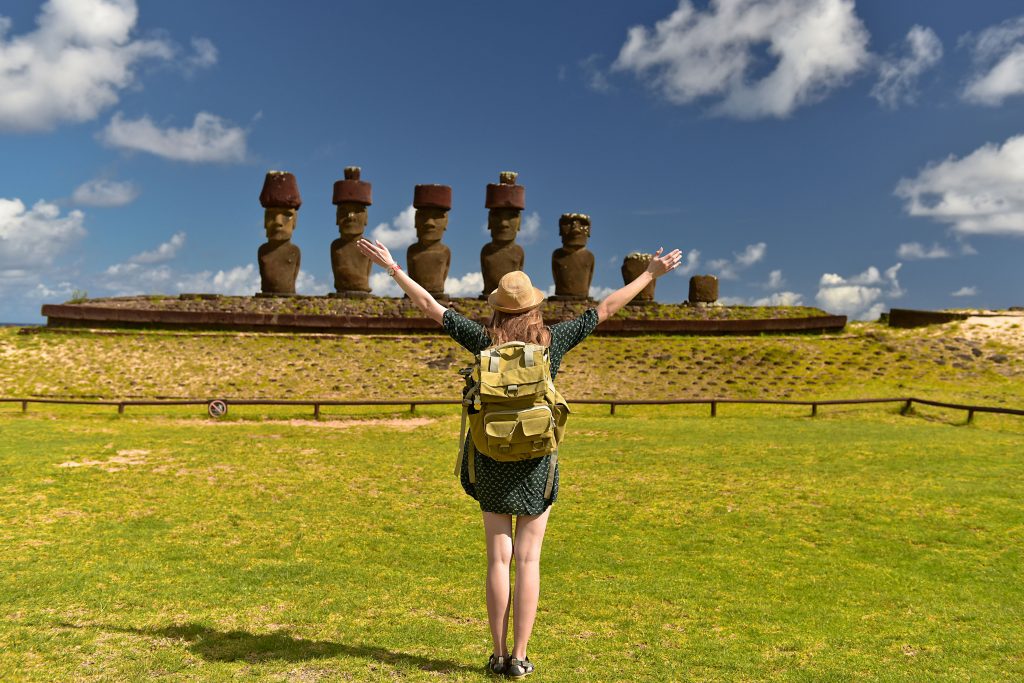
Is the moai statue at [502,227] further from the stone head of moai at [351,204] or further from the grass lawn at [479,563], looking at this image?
the grass lawn at [479,563]

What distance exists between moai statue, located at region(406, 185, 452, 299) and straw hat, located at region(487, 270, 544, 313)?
2599 centimetres

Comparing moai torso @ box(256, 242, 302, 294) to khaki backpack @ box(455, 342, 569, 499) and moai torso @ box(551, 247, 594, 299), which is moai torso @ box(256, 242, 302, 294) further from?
khaki backpack @ box(455, 342, 569, 499)

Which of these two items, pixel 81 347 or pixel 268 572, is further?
pixel 81 347

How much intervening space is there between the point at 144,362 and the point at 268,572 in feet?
64.3

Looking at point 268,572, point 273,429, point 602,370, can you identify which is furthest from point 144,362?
point 268,572

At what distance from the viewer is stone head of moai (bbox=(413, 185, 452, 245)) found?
30641 mm

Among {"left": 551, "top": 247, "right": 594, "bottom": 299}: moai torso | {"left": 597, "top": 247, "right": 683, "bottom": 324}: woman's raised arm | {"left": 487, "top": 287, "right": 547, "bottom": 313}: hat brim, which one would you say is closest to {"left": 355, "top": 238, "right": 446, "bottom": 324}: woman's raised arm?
{"left": 487, "top": 287, "right": 547, "bottom": 313}: hat brim

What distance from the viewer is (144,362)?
24625 mm

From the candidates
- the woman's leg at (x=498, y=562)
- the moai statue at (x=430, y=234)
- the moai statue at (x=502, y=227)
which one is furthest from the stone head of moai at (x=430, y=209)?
the woman's leg at (x=498, y=562)

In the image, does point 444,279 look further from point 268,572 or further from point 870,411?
point 268,572

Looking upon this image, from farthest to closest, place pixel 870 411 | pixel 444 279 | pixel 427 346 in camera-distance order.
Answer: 1. pixel 444 279
2. pixel 427 346
3. pixel 870 411

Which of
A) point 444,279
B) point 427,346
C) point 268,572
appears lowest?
point 268,572

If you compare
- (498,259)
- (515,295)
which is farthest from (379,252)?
(498,259)

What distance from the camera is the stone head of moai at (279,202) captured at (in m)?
31.0
